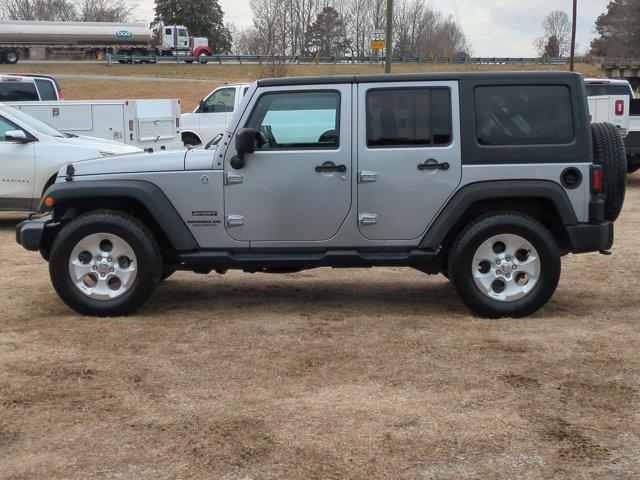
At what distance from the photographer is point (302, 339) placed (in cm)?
601

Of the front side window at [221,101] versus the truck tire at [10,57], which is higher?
the truck tire at [10,57]

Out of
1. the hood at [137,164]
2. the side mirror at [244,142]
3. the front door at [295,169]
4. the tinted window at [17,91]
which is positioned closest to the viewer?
the side mirror at [244,142]

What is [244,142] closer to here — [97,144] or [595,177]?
[595,177]

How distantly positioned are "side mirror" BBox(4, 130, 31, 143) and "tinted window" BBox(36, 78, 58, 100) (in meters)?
6.92

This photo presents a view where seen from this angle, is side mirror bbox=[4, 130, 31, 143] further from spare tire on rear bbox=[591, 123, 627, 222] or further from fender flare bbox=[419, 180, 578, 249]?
spare tire on rear bbox=[591, 123, 627, 222]

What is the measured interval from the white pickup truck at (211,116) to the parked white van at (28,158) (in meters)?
8.74

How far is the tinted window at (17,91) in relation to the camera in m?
17.5

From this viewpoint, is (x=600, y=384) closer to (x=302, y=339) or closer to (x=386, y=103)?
(x=302, y=339)

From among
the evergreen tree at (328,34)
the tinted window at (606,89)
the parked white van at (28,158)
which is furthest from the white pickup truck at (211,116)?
the evergreen tree at (328,34)

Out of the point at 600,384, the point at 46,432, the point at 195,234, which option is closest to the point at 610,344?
the point at 600,384

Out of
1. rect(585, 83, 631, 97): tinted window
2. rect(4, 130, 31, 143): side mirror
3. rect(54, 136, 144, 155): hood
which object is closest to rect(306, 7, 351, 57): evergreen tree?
rect(585, 83, 631, 97): tinted window

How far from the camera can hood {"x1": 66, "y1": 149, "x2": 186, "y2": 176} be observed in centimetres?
659

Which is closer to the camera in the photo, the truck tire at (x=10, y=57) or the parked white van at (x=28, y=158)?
the parked white van at (x=28, y=158)

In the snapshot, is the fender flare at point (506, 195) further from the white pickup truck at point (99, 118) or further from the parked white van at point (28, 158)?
the white pickup truck at point (99, 118)
